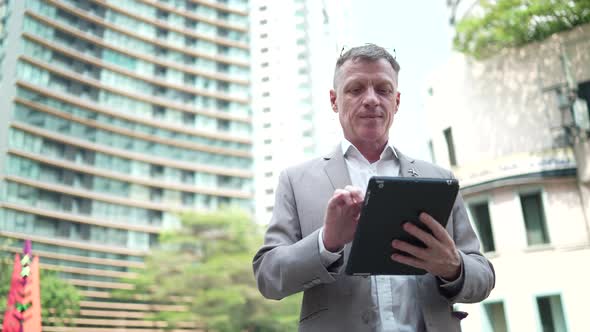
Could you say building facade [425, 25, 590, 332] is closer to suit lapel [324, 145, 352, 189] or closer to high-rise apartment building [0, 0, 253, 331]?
suit lapel [324, 145, 352, 189]

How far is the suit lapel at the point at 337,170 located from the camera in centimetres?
116

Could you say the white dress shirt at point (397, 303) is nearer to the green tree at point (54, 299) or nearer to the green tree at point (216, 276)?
the green tree at point (216, 276)

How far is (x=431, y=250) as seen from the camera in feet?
3.13

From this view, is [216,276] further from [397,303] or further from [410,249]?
[410,249]

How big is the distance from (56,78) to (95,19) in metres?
3.73

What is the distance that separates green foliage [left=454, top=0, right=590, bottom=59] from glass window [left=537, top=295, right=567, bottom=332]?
Result: 3865 millimetres

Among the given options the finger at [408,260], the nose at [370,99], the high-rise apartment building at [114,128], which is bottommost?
the finger at [408,260]

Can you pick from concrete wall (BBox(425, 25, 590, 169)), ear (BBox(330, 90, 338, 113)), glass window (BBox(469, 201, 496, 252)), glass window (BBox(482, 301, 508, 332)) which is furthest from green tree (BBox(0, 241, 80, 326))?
ear (BBox(330, 90, 338, 113))

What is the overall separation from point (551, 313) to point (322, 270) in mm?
8187

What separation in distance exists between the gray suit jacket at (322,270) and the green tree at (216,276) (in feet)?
48.0

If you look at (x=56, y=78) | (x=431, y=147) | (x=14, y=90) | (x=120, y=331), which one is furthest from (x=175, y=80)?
(x=431, y=147)

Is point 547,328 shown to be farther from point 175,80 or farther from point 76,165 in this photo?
point 175,80

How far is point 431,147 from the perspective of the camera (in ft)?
33.9

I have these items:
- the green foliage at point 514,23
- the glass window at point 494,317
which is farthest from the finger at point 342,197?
the green foliage at point 514,23
